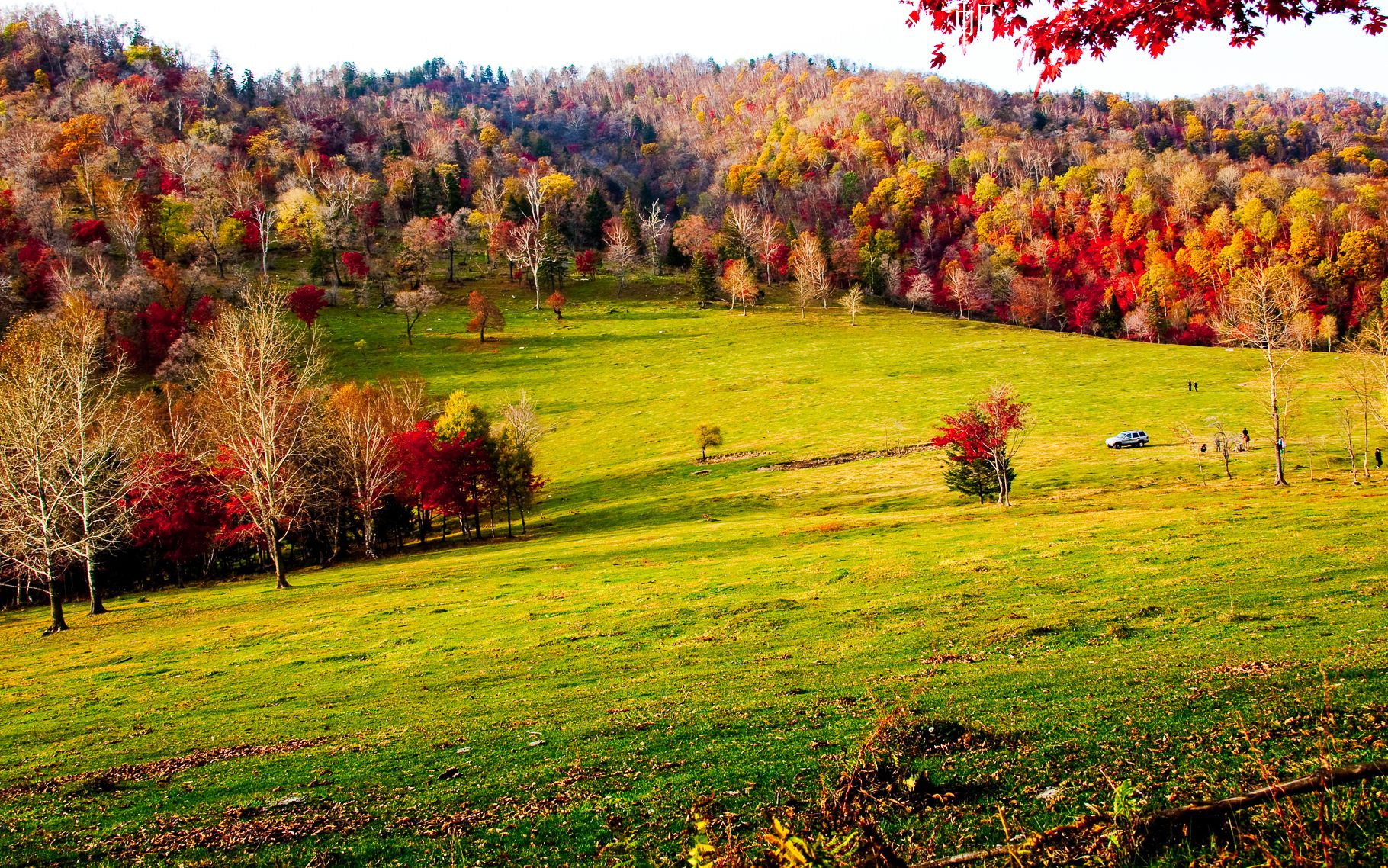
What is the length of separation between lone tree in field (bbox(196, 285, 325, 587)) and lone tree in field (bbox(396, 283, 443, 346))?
161 ft

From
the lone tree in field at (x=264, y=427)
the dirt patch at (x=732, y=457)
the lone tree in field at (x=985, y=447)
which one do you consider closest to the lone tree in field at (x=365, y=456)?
the lone tree in field at (x=264, y=427)

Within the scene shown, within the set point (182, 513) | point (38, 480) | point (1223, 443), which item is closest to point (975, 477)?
point (1223, 443)

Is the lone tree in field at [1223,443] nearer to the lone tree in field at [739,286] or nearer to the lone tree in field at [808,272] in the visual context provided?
the lone tree in field at [808,272]

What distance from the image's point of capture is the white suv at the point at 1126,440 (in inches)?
2554

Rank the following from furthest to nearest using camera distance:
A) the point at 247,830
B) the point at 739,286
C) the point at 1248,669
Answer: the point at 739,286
the point at 1248,669
the point at 247,830

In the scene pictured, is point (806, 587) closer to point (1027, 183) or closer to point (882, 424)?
point (882, 424)

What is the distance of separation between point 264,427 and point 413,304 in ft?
265

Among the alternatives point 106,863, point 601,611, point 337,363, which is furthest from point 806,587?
point 337,363

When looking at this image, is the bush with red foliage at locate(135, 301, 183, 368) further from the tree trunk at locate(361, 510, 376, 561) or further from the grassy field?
the grassy field

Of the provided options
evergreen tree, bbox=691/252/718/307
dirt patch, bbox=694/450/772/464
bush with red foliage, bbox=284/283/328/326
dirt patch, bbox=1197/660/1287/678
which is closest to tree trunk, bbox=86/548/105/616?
dirt patch, bbox=1197/660/1287/678

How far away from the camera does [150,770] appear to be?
1223cm

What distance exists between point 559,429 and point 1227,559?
72728 millimetres

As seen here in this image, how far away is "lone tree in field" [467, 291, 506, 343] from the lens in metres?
114

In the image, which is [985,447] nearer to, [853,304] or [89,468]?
[89,468]
